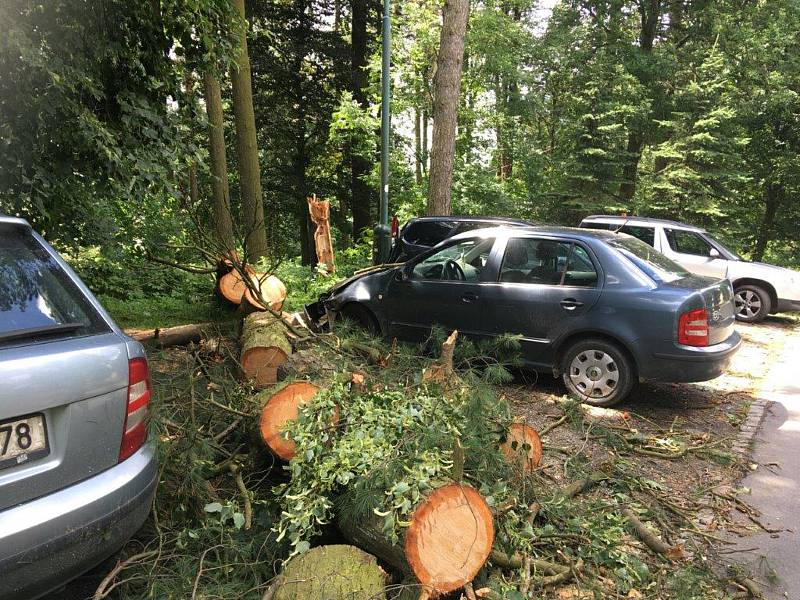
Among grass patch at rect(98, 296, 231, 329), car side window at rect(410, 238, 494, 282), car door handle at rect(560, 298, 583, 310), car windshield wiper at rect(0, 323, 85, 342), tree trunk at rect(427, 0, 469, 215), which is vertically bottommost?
grass patch at rect(98, 296, 231, 329)

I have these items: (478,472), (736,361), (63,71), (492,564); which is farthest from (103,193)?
(736,361)

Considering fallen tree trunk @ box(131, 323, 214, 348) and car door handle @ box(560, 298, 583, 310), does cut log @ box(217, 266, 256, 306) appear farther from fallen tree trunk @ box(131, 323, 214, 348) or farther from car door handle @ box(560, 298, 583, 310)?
car door handle @ box(560, 298, 583, 310)

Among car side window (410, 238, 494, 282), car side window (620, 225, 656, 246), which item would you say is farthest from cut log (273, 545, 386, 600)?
car side window (620, 225, 656, 246)

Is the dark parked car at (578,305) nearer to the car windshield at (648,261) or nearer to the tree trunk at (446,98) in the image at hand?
the car windshield at (648,261)

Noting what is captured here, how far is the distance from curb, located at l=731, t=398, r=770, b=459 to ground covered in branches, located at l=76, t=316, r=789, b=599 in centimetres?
14

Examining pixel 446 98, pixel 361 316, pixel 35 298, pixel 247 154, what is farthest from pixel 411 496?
pixel 247 154

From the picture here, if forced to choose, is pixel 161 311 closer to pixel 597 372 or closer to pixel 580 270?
pixel 580 270

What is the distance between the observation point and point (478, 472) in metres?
2.86

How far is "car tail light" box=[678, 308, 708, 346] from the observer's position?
4.73 meters

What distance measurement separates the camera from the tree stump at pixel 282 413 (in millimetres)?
3168

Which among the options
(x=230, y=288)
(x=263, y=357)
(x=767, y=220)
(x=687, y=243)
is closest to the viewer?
(x=263, y=357)

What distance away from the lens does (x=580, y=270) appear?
523 cm

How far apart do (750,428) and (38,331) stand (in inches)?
218

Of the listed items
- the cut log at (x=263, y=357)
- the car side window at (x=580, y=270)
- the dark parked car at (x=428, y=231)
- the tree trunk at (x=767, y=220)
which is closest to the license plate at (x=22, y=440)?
the cut log at (x=263, y=357)
